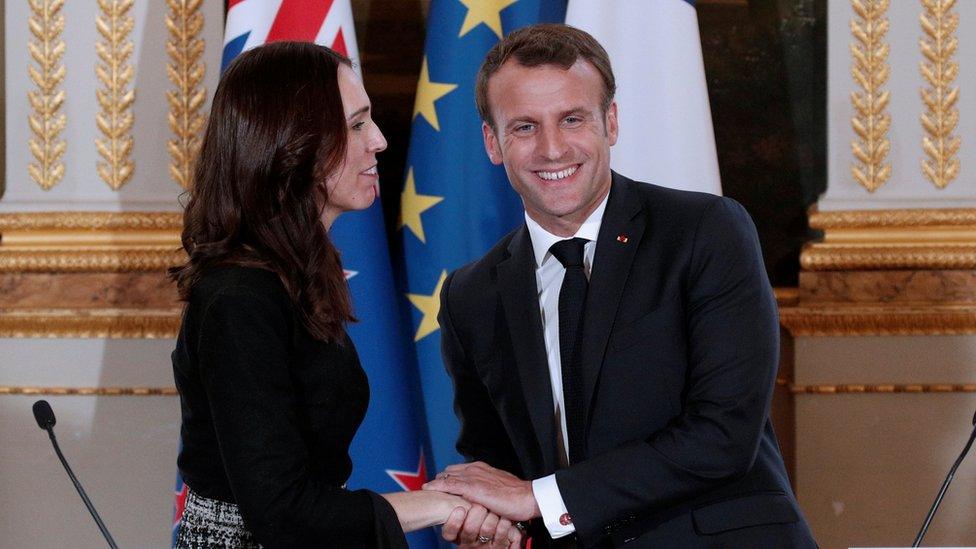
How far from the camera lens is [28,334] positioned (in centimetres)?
342

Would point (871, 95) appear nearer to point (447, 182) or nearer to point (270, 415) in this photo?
point (447, 182)

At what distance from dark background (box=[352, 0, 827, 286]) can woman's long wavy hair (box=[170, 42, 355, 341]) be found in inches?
74.2

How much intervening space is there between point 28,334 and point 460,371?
184cm

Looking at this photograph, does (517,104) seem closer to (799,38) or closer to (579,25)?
(579,25)

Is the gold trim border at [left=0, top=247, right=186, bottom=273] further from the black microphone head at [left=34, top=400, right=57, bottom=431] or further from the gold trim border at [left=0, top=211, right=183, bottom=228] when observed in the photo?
the black microphone head at [left=34, top=400, right=57, bottom=431]

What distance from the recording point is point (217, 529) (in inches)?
69.2

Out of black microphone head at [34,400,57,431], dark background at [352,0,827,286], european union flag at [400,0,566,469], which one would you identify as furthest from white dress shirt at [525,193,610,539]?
dark background at [352,0,827,286]

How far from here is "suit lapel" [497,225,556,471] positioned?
2.00 m

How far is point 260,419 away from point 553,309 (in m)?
0.70

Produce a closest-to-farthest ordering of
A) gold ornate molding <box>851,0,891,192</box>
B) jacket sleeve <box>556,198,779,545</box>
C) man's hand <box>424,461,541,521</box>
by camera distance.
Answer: jacket sleeve <box>556,198,779,545</box>, man's hand <box>424,461,541,521</box>, gold ornate molding <box>851,0,891,192</box>

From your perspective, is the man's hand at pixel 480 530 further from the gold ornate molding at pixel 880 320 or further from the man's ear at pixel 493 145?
the gold ornate molding at pixel 880 320

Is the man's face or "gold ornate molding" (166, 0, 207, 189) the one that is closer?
the man's face

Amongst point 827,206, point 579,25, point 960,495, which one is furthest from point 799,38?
point 960,495

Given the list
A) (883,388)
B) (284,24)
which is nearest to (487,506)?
(284,24)
